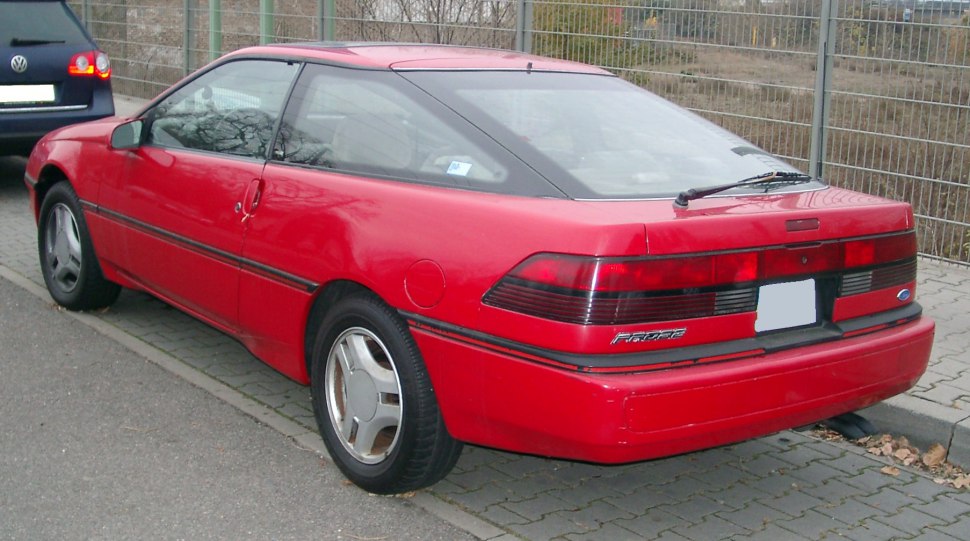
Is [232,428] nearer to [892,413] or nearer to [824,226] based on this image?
[824,226]

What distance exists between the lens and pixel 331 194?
4.37 metres

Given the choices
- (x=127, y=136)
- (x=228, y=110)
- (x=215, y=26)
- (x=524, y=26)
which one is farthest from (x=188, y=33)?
(x=228, y=110)

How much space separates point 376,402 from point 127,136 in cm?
233

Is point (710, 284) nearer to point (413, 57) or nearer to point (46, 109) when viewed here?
point (413, 57)

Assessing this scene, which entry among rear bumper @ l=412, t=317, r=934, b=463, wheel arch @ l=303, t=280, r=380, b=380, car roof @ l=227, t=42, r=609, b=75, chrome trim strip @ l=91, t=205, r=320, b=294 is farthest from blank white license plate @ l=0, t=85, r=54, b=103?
rear bumper @ l=412, t=317, r=934, b=463

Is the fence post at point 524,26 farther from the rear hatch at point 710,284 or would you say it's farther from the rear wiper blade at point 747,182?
the rear hatch at point 710,284

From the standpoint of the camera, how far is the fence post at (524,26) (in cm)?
984

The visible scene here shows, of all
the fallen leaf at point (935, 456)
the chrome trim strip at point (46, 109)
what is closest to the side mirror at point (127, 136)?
the fallen leaf at point (935, 456)

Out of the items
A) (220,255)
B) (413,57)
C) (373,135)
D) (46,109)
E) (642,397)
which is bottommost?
Result: (642,397)

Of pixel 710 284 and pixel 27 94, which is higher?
pixel 27 94

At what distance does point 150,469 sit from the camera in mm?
4410

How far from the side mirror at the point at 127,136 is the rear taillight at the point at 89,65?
15.4ft

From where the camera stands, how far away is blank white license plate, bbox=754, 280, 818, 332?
3.76m

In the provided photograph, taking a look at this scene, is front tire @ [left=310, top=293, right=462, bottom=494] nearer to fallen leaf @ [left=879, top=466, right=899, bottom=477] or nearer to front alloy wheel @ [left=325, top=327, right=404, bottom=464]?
front alloy wheel @ [left=325, top=327, right=404, bottom=464]
